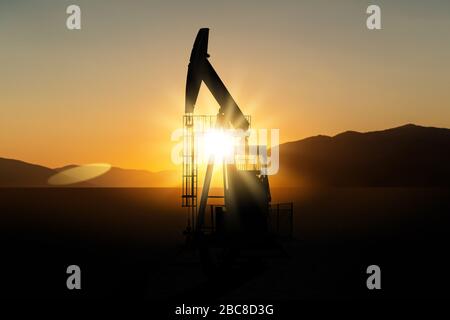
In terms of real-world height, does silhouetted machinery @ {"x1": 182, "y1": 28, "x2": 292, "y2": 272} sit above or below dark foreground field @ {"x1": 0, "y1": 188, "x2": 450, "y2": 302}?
above

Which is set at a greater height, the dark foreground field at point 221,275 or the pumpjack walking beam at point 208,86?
the pumpjack walking beam at point 208,86

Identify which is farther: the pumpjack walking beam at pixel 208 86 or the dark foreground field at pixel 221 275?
the dark foreground field at pixel 221 275

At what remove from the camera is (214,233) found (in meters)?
19.9

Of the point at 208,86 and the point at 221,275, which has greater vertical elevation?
the point at 208,86

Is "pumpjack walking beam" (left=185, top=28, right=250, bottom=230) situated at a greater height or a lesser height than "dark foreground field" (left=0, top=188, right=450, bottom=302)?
greater

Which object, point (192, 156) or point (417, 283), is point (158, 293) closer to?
point (192, 156)

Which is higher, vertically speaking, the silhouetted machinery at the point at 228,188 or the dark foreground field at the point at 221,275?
the silhouetted machinery at the point at 228,188

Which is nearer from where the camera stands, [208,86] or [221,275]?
[221,275]

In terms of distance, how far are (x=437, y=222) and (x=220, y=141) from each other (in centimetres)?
4107

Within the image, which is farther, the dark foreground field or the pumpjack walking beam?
the dark foreground field
